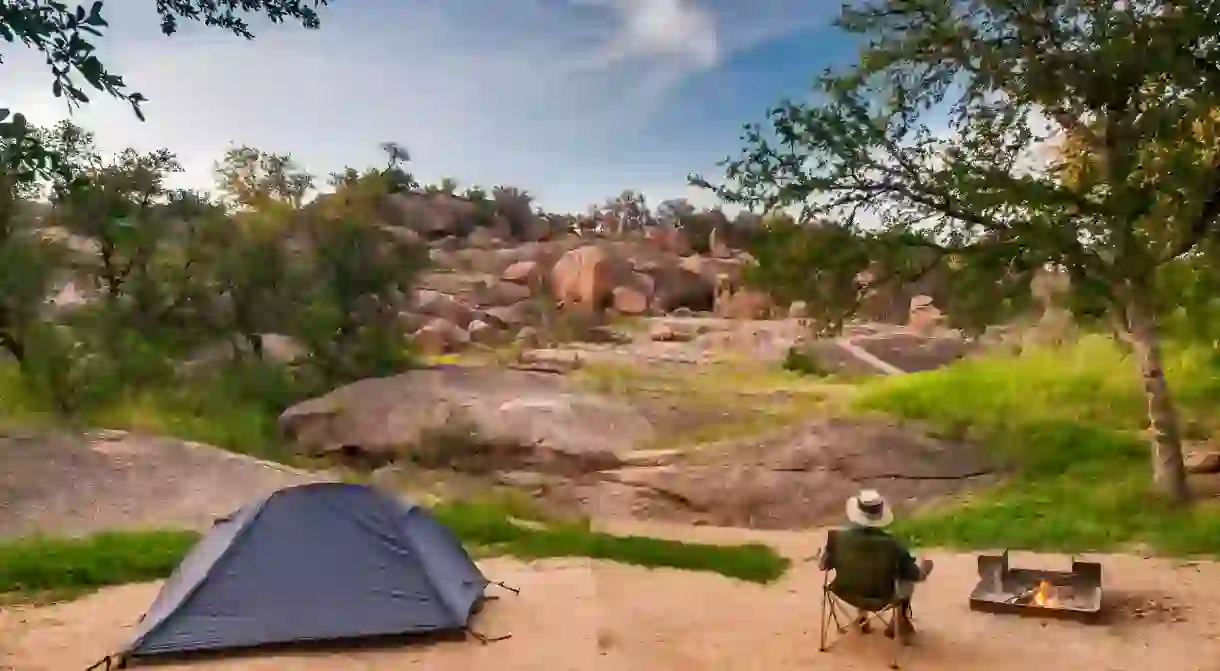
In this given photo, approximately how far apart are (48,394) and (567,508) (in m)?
9.58

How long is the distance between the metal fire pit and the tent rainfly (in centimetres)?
423

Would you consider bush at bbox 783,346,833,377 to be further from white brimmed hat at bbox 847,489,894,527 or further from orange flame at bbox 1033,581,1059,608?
white brimmed hat at bbox 847,489,894,527

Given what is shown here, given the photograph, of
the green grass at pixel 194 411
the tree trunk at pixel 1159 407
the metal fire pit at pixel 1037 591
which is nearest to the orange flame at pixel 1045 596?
the metal fire pit at pixel 1037 591

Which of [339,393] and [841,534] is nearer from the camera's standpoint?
[841,534]

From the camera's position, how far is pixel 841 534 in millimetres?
7520

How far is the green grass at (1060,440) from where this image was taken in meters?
12.5

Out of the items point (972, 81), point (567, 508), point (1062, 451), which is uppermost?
point (972, 81)

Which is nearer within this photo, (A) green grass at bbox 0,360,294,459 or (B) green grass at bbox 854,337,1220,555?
(B) green grass at bbox 854,337,1220,555

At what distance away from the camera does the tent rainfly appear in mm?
7891

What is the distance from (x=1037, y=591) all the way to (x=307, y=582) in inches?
227

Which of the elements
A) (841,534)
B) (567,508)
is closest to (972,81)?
(841,534)

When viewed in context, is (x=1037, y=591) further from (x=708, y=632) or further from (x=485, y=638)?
(x=485, y=638)

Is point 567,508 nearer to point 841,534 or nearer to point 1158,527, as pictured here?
point 1158,527

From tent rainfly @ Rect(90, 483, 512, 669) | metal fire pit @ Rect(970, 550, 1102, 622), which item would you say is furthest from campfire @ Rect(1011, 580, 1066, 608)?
tent rainfly @ Rect(90, 483, 512, 669)
